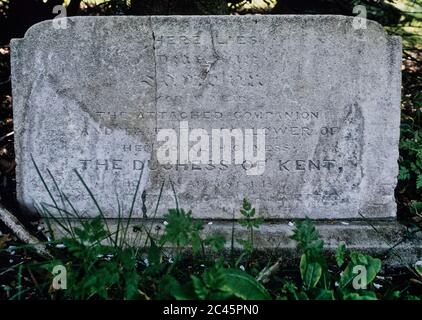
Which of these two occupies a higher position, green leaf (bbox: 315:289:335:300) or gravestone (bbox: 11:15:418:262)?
gravestone (bbox: 11:15:418:262)

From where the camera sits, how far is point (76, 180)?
3172 mm

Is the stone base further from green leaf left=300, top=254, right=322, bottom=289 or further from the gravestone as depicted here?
green leaf left=300, top=254, right=322, bottom=289

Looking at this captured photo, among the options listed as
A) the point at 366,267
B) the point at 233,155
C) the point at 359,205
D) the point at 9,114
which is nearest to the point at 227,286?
the point at 366,267

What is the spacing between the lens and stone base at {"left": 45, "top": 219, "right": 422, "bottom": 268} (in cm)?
303

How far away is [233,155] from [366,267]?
97cm

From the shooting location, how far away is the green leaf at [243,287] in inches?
91.9

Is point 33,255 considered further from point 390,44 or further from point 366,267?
point 390,44

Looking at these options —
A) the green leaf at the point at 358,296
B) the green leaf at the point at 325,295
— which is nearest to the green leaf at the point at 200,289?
the green leaf at the point at 325,295

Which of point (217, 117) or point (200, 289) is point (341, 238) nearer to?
point (217, 117)

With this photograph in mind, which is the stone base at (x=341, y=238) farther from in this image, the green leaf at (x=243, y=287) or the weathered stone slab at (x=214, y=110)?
the green leaf at (x=243, y=287)

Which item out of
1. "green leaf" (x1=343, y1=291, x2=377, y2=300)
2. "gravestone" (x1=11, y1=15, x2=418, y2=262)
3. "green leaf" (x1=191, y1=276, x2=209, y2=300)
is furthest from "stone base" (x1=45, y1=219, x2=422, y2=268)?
"green leaf" (x1=191, y1=276, x2=209, y2=300)

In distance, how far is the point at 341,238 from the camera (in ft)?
10.1

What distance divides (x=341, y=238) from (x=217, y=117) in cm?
98
